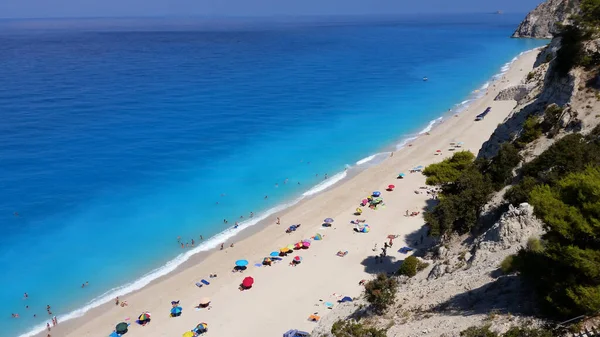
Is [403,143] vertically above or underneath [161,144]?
underneath

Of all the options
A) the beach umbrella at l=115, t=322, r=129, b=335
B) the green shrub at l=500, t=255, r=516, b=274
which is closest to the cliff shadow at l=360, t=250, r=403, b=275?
the green shrub at l=500, t=255, r=516, b=274

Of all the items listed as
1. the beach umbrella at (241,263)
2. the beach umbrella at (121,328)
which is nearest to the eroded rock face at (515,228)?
the beach umbrella at (241,263)

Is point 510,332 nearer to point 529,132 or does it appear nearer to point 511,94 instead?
point 529,132

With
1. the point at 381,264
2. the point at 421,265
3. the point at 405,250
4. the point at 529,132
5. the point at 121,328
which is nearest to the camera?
the point at 421,265

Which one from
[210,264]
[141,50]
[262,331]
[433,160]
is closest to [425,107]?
[433,160]

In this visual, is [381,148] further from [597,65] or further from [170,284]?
[170,284]

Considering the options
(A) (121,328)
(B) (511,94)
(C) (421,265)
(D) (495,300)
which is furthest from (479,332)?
(B) (511,94)

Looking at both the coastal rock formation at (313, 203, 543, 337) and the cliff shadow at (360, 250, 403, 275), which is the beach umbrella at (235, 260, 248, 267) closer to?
the cliff shadow at (360, 250, 403, 275)
